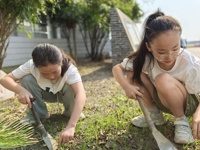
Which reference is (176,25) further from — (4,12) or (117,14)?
(117,14)

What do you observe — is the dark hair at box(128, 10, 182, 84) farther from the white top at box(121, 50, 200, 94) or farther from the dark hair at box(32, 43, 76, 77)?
the dark hair at box(32, 43, 76, 77)

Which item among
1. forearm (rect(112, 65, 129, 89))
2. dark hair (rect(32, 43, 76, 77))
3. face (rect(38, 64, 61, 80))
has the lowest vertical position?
forearm (rect(112, 65, 129, 89))

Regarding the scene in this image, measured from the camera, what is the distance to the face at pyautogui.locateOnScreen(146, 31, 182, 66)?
1551 millimetres

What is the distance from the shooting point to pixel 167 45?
61.1 inches

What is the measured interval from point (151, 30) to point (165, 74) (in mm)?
293

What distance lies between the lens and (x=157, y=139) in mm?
1679

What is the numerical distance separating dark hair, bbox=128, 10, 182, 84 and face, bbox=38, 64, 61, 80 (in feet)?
1.68

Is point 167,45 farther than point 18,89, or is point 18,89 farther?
point 18,89

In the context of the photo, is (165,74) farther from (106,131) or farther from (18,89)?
(18,89)

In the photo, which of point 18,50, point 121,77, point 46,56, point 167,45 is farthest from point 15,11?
point 18,50

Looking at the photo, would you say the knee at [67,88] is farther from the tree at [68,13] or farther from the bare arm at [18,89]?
the tree at [68,13]

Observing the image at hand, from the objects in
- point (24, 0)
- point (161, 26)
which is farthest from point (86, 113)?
point (24, 0)

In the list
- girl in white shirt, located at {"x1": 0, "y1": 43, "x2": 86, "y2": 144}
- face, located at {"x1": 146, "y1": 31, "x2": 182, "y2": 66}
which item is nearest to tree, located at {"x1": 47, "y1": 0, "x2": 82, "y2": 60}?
girl in white shirt, located at {"x1": 0, "y1": 43, "x2": 86, "y2": 144}

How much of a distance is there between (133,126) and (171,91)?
481 mm
